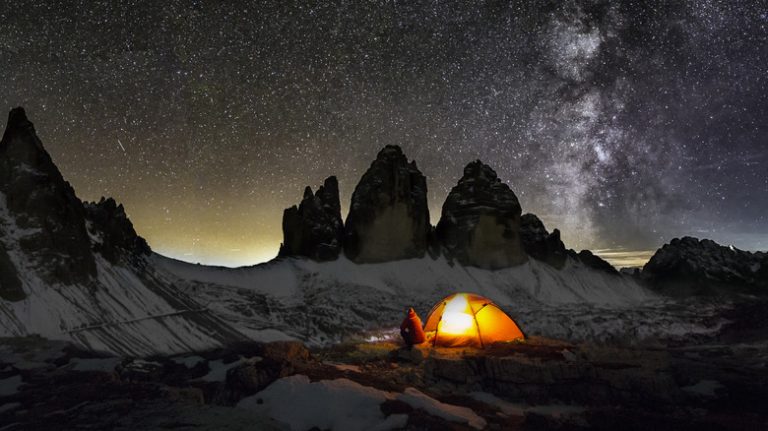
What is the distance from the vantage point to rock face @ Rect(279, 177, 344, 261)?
179 feet

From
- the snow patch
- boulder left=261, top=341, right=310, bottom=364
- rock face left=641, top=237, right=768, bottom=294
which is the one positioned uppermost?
rock face left=641, top=237, right=768, bottom=294

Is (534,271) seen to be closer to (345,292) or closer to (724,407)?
(345,292)

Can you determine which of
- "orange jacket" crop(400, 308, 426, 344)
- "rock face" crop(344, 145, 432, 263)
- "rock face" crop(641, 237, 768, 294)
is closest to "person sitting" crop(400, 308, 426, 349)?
"orange jacket" crop(400, 308, 426, 344)

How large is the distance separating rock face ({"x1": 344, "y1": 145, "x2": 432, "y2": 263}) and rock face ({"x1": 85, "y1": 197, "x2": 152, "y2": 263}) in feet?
79.2

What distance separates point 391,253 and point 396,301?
36.5 ft

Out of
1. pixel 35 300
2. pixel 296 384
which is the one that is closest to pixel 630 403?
pixel 296 384

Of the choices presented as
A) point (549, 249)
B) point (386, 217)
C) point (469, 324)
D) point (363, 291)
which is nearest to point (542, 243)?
point (549, 249)

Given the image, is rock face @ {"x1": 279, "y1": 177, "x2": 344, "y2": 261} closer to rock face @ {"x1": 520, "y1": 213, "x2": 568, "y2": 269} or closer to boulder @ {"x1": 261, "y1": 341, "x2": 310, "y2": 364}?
rock face @ {"x1": 520, "y1": 213, "x2": 568, "y2": 269}

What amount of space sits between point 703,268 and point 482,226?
33.4 m

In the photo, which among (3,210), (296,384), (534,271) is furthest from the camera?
(534,271)

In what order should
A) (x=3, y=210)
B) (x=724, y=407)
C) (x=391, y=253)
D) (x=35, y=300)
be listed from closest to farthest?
(x=724, y=407)
(x=35, y=300)
(x=3, y=210)
(x=391, y=253)

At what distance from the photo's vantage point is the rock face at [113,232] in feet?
113

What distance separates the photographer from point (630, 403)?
15.7 meters

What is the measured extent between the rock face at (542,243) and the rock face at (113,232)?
167ft
